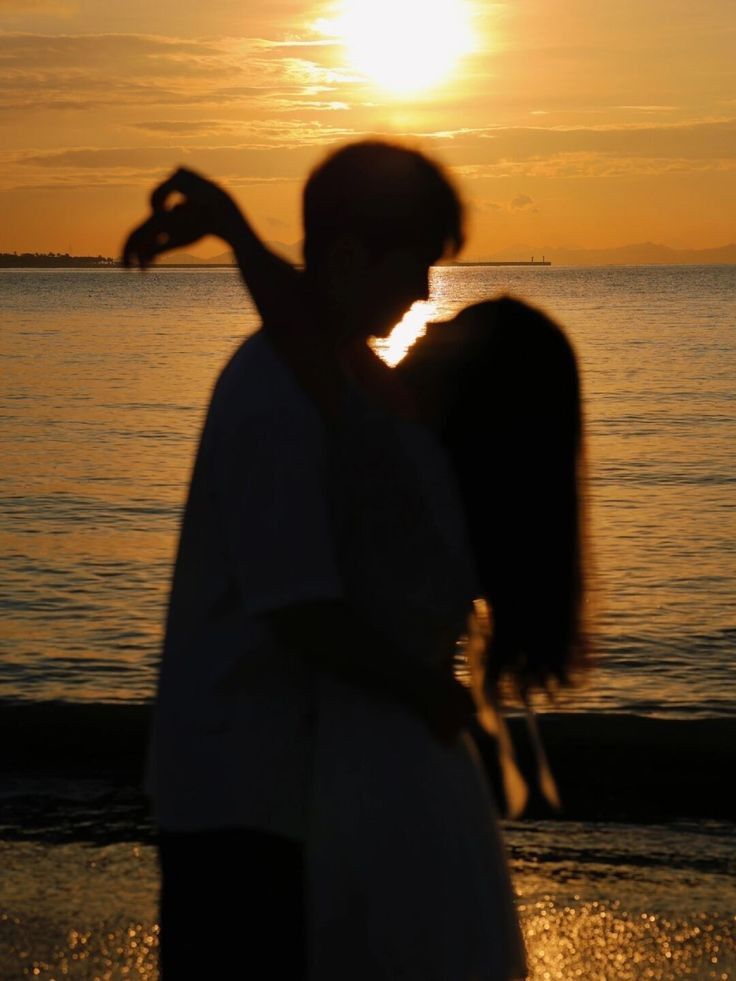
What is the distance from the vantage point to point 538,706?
7973 mm

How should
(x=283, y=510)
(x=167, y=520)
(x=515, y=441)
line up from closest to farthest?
(x=283, y=510) → (x=515, y=441) → (x=167, y=520)

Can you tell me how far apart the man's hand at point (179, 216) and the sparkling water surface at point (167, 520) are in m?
0.33

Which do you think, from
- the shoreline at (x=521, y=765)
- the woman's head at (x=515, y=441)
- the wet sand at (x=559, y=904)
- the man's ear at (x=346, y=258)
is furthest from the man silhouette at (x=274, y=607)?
the shoreline at (x=521, y=765)

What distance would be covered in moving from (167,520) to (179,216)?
16312mm

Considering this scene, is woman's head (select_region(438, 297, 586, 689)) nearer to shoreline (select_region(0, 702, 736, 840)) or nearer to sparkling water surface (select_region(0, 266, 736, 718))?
sparkling water surface (select_region(0, 266, 736, 718))

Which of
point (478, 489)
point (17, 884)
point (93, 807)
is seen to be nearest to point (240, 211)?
point (478, 489)

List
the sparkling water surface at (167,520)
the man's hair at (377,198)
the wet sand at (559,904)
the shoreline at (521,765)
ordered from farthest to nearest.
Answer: the sparkling water surface at (167,520) < the shoreline at (521,765) < the wet sand at (559,904) < the man's hair at (377,198)

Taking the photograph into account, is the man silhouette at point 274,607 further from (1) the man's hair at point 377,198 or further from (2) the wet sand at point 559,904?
(2) the wet sand at point 559,904

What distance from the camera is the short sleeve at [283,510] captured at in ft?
5.75

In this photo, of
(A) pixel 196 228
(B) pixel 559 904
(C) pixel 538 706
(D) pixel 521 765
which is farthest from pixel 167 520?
(A) pixel 196 228

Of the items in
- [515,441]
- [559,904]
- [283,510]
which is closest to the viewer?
[283,510]

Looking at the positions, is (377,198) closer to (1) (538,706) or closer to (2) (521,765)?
(2) (521,765)

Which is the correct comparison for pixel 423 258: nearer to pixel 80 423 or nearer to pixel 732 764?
pixel 732 764

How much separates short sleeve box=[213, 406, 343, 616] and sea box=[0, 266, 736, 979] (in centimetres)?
43
